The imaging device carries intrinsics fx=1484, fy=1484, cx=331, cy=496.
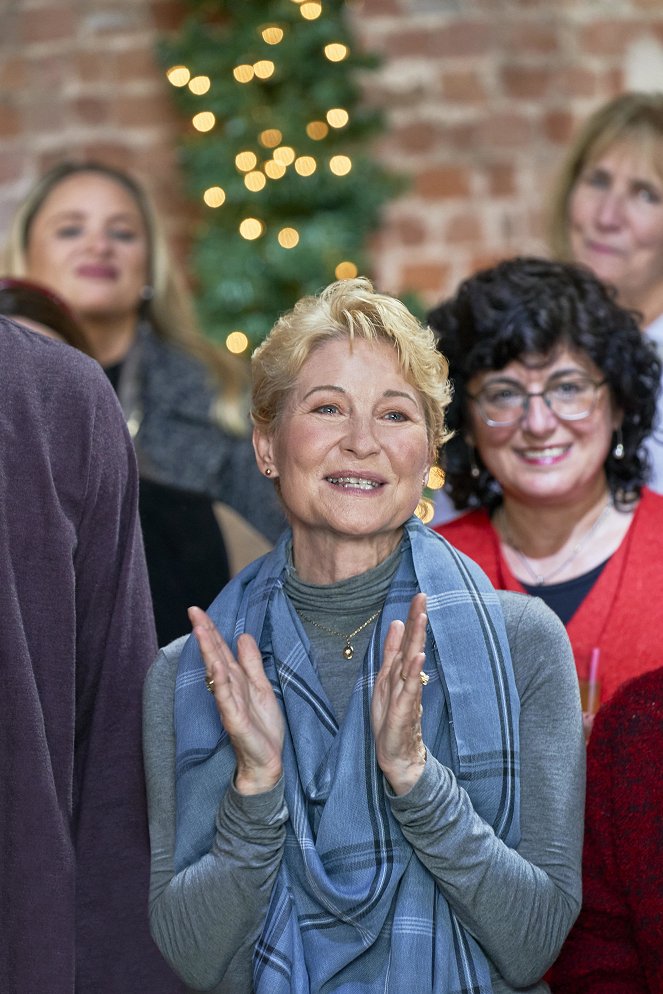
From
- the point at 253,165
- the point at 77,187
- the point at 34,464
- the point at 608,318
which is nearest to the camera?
the point at 34,464

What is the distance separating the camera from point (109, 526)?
5.54ft

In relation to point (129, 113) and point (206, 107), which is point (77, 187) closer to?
point (206, 107)

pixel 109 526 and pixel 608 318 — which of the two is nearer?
pixel 109 526

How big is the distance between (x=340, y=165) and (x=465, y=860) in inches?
136

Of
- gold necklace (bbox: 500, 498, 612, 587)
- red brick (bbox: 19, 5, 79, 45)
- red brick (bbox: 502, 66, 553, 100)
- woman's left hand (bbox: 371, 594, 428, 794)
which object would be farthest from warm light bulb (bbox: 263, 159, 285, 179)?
woman's left hand (bbox: 371, 594, 428, 794)

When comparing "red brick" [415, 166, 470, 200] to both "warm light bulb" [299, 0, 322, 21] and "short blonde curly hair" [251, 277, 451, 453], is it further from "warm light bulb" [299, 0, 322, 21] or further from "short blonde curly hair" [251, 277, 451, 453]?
"short blonde curly hair" [251, 277, 451, 453]

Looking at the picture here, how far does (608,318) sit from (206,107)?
8.57ft

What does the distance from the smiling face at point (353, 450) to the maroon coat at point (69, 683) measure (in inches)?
8.8

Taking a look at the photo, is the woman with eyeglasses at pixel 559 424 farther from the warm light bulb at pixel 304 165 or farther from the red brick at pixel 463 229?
the red brick at pixel 463 229

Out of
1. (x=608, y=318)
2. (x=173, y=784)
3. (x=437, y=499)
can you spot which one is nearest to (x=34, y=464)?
(x=173, y=784)

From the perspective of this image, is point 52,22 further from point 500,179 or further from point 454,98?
point 500,179

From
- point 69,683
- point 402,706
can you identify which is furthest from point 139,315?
point 402,706

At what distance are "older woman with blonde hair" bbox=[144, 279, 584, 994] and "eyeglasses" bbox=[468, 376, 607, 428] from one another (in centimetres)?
70

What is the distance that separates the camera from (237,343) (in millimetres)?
4715
